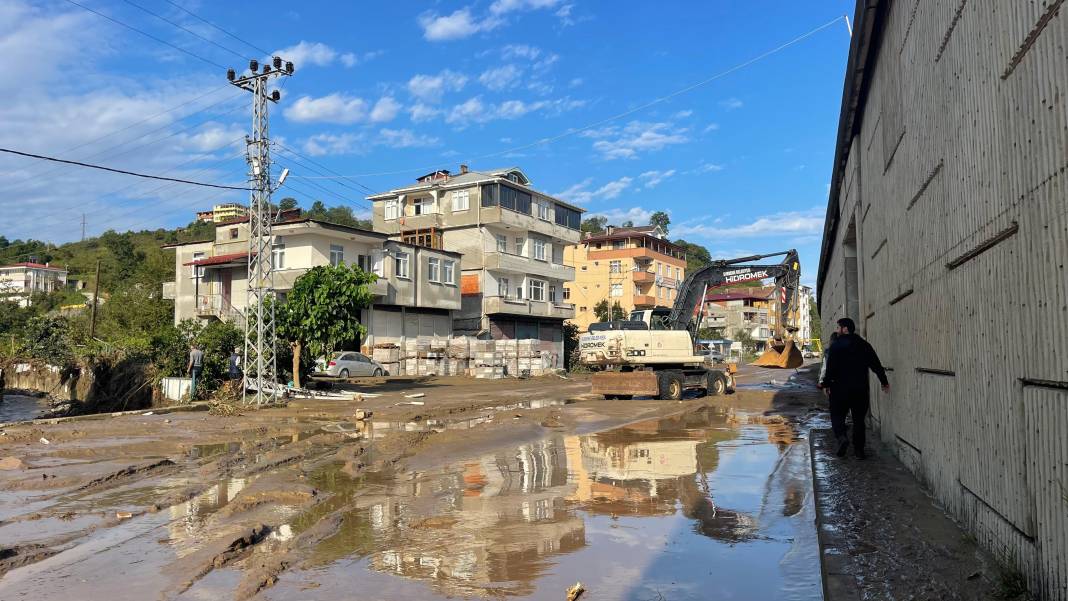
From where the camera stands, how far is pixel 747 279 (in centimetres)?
2673

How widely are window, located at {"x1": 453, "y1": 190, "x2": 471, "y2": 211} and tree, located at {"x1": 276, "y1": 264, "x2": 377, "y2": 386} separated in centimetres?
2670

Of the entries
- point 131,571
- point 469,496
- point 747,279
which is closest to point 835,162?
point 747,279

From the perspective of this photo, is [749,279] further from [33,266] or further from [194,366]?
[33,266]

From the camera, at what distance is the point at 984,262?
17.0ft

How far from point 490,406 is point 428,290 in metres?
22.8

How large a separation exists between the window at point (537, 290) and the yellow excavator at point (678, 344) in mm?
28778

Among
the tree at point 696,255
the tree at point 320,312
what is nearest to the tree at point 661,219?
the tree at point 696,255

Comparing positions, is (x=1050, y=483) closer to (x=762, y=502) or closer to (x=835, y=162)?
(x=762, y=502)

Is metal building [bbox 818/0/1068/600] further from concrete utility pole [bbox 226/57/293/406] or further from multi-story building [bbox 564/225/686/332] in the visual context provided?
multi-story building [bbox 564/225/686/332]

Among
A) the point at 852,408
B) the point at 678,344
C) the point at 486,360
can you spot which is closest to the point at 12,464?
the point at 852,408

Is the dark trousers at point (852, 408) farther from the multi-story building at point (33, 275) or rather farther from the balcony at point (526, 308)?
the multi-story building at point (33, 275)

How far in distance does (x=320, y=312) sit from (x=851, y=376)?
1866cm

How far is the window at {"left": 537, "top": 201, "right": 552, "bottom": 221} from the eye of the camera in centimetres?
5635

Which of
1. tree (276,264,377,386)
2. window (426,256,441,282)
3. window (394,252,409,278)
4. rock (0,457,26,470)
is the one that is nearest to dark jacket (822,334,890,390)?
rock (0,457,26,470)
